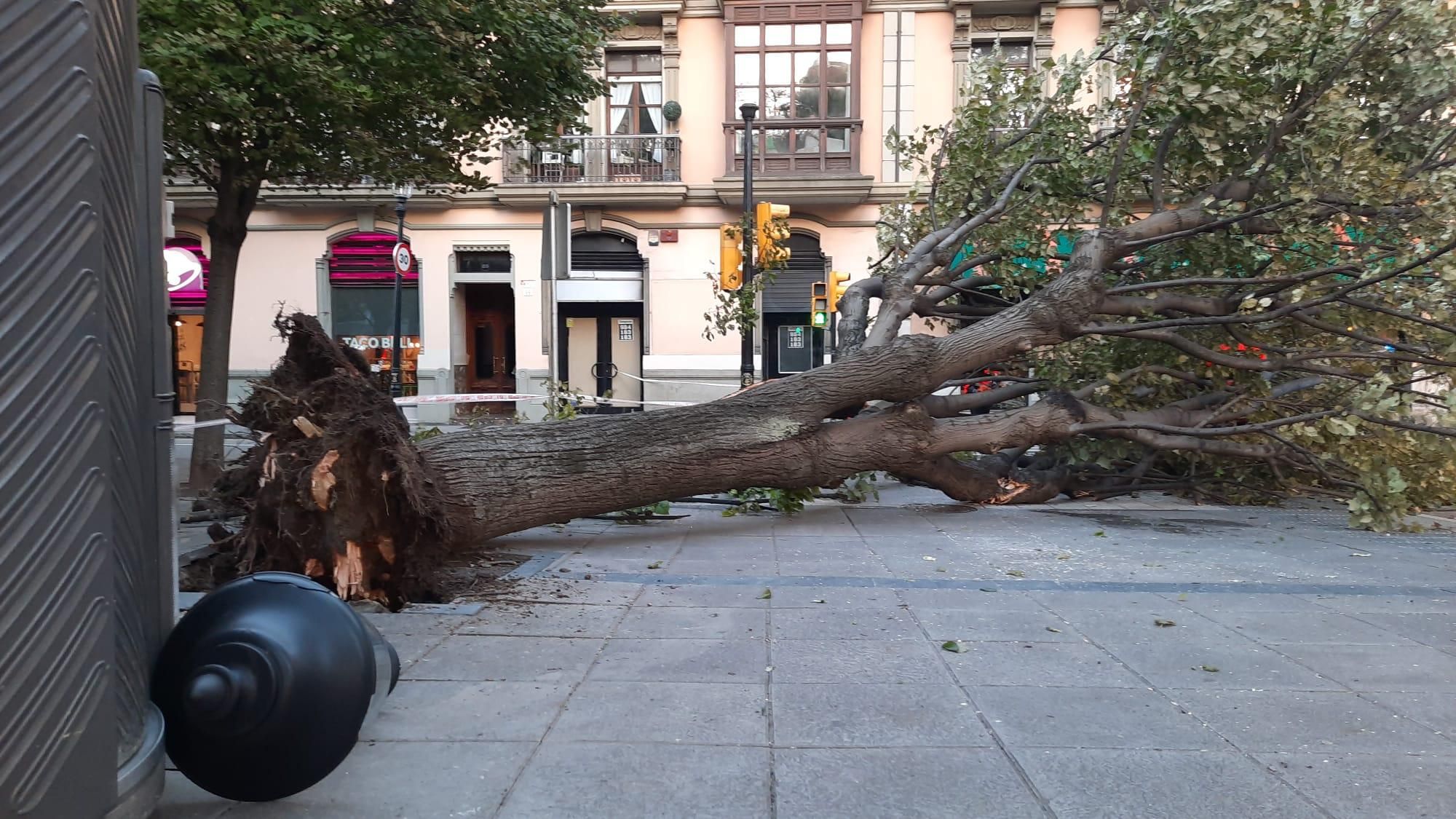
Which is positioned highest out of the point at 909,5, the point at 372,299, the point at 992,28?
A: the point at 909,5

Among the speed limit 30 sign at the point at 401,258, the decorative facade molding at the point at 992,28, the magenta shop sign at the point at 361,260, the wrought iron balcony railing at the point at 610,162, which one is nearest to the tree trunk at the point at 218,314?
the speed limit 30 sign at the point at 401,258

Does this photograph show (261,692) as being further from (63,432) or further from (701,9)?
(701,9)

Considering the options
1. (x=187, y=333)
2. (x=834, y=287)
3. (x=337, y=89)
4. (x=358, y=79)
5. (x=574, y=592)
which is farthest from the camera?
(x=187, y=333)

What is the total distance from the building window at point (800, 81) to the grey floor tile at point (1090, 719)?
1680 cm

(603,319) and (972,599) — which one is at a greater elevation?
(603,319)

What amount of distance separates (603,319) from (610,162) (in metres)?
3.68

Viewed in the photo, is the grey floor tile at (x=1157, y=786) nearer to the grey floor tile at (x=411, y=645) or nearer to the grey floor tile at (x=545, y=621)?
the grey floor tile at (x=545, y=621)

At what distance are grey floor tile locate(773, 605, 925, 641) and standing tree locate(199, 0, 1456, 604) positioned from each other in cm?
242

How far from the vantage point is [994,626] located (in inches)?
208

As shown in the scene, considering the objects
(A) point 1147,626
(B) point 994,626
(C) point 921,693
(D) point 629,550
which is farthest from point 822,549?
(C) point 921,693

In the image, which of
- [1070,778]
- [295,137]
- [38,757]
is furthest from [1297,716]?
[295,137]

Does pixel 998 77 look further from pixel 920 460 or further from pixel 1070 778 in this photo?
pixel 1070 778

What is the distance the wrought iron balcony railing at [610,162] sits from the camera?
2033cm

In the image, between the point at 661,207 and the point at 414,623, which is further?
the point at 661,207
